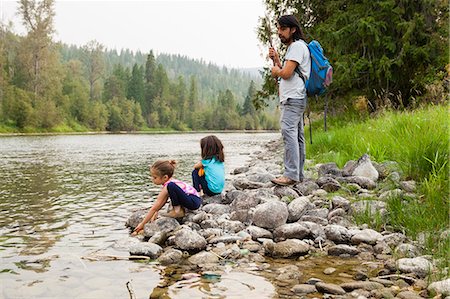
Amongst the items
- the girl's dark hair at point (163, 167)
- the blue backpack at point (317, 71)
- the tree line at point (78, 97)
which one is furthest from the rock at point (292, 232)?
the tree line at point (78, 97)

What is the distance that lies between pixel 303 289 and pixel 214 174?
3217 mm

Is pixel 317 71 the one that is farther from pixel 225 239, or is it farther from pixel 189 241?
pixel 189 241

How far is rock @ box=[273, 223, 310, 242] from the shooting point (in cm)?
425

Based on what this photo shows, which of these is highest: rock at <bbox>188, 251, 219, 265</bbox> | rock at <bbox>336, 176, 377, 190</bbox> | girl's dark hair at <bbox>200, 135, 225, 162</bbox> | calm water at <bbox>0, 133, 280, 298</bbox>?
girl's dark hair at <bbox>200, 135, 225, 162</bbox>

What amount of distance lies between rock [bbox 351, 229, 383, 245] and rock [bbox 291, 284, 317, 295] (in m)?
1.13

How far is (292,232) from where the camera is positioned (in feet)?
14.0

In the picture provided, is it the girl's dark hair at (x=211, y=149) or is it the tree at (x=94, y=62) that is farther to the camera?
the tree at (x=94, y=62)

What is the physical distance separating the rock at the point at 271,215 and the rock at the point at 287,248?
22.6 inches

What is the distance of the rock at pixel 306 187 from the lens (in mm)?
5789

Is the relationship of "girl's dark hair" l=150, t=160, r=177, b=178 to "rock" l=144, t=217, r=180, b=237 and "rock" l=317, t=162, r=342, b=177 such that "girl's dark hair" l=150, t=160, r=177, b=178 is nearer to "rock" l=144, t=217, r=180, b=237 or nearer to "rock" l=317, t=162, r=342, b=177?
"rock" l=144, t=217, r=180, b=237

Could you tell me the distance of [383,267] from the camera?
3385 mm

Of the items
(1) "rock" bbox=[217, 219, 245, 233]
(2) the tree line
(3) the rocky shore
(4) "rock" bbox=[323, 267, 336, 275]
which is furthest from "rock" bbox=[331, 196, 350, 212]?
(2) the tree line

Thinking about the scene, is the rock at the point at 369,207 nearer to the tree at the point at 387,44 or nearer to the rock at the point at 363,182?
the rock at the point at 363,182

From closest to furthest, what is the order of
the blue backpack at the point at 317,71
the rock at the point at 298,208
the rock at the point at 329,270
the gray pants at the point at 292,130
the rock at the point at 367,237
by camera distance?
1. the rock at the point at 329,270
2. the rock at the point at 367,237
3. the rock at the point at 298,208
4. the blue backpack at the point at 317,71
5. the gray pants at the point at 292,130
